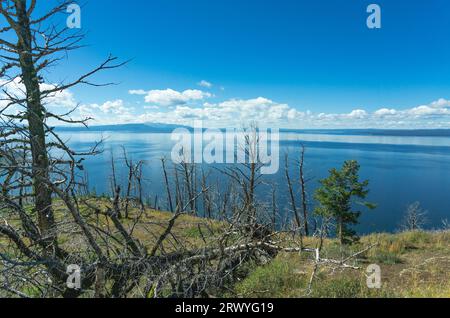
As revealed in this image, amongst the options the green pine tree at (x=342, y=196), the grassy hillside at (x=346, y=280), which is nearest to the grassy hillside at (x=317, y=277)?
the grassy hillside at (x=346, y=280)

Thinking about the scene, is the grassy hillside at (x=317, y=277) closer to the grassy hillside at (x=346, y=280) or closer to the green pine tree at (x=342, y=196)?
the grassy hillside at (x=346, y=280)

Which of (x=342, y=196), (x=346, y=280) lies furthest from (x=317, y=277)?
(x=342, y=196)

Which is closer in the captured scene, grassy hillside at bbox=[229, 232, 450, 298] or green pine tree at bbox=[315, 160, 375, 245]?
grassy hillside at bbox=[229, 232, 450, 298]

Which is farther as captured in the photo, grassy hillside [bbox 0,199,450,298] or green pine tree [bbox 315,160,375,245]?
green pine tree [bbox 315,160,375,245]

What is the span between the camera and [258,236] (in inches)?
249

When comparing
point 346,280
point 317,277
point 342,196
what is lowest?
point 342,196

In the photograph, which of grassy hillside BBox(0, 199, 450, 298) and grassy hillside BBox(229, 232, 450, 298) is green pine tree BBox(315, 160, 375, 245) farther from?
grassy hillside BBox(0, 199, 450, 298)

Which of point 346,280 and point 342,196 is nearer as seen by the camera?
point 346,280

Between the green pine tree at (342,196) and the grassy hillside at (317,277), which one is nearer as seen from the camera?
the grassy hillside at (317,277)

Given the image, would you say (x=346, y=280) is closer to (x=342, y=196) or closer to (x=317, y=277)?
(x=317, y=277)

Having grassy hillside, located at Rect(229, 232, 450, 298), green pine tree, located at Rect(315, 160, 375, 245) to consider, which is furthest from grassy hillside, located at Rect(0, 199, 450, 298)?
green pine tree, located at Rect(315, 160, 375, 245)
